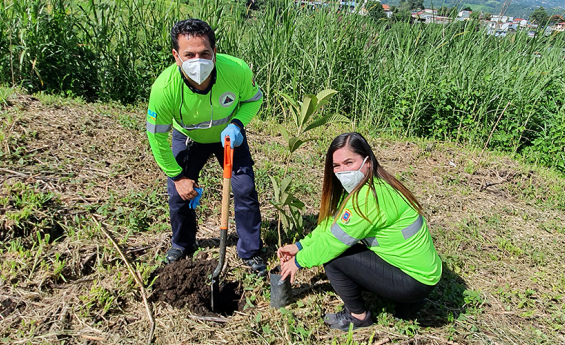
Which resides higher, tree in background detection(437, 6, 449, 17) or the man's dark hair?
tree in background detection(437, 6, 449, 17)

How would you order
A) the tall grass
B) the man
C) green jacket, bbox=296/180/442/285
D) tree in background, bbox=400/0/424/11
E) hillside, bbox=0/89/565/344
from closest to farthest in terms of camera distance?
green jacket, bbox=296/180/442/285
the man
hillside, bbox=0/89/565/344
the tall grass
tree in background, bbox=400/0/424/11

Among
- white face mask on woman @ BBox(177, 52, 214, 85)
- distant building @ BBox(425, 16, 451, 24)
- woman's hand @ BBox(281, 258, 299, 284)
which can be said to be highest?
distant building @ BBox(425, 16, 451, 24)

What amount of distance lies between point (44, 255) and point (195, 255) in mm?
942

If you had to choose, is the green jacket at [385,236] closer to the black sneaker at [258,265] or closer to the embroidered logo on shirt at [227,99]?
the black sneaker at [258,265]

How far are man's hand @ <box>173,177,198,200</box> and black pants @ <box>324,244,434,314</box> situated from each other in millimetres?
898

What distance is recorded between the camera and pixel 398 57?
5.14 m

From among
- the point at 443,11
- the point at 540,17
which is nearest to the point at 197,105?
the point at 443,11

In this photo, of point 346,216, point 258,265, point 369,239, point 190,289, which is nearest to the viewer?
point 346,216

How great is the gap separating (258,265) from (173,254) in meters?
0.58

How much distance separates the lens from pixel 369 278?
2107mm

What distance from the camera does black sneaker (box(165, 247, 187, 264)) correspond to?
8.61ft

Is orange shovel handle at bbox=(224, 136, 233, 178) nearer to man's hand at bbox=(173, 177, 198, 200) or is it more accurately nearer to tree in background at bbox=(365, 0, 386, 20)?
man's hand at bbox=(173, 177, 198, 200)

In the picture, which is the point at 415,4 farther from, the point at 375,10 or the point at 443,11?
the point at 443,11

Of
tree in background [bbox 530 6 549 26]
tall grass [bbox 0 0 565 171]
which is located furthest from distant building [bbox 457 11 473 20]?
tree in background [bbox 530 6 549 26]
